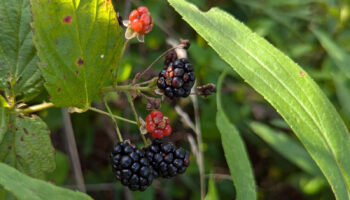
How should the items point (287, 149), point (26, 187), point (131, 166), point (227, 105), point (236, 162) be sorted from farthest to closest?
point (227, 105)
point (287, 149)
point (236, 162)
point (131, 166)
point (26, 187)

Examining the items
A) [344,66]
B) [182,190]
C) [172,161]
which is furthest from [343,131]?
[182,190]

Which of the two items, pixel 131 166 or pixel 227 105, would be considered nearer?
pixel 131 166

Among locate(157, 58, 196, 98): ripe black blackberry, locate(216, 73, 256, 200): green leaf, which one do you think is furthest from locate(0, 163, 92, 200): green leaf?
locate(216, 73, 256, 200): green leaf

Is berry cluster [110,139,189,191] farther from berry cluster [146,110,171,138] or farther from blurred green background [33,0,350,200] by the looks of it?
blurred green background [33,0,350,200]

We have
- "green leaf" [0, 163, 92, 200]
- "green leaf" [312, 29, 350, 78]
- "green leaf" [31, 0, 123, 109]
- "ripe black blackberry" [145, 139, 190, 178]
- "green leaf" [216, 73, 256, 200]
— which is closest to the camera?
"green leaf" [0, 163, 92, 200]

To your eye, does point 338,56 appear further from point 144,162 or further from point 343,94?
point 144,162

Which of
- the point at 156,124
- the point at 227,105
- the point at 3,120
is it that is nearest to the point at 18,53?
the point at 3,120

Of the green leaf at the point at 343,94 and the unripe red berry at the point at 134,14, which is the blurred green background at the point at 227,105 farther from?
the unripe red berry at the point at 134,14
